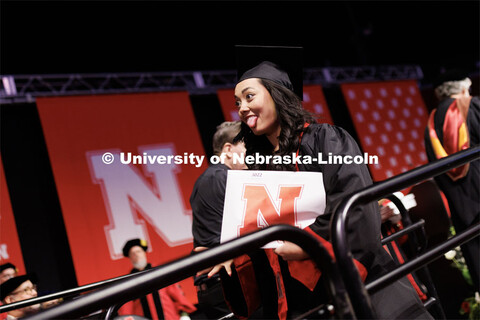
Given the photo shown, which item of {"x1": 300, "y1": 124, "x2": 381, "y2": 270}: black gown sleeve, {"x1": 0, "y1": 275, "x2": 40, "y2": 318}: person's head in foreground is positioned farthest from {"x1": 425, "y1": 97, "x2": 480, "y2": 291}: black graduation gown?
{"x1": 0, "y1": 275, "x2": 40, "y2": 318}: person's head in foreground

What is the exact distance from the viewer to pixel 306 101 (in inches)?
304

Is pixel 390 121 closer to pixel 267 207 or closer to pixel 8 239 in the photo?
pixel 8 239

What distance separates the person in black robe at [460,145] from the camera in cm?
292

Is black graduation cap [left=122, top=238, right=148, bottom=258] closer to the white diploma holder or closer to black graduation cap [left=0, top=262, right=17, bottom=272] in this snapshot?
black graduation cap [left=0, top=262, right=17, bottom=272]

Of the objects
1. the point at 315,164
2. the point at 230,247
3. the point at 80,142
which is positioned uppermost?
the point at 80,142

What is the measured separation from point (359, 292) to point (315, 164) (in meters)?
0.46

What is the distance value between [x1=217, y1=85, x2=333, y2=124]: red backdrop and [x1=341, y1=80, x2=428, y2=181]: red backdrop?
27.3 inches

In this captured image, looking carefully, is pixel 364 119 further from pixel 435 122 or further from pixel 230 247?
pixel 230 247

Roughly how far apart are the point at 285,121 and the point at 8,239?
4746mm

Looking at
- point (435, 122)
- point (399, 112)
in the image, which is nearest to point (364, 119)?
point (399, 112)

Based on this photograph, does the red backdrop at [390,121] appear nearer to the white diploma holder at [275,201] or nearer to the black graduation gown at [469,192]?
the black graduation gown at [469,192]

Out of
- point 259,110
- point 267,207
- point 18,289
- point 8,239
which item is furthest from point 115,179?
point 267,207

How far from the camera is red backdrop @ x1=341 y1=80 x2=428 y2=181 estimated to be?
8.29 metres

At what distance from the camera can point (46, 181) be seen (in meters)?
6.02
